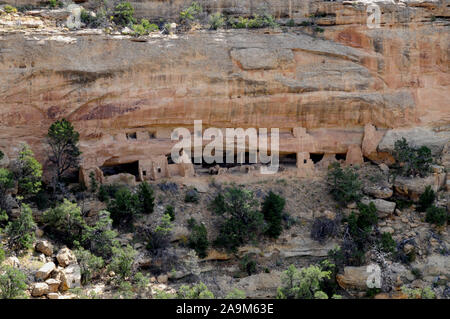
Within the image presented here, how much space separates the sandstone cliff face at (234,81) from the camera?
3562cm

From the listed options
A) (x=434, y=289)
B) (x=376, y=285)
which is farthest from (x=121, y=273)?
(x=434, y=289)

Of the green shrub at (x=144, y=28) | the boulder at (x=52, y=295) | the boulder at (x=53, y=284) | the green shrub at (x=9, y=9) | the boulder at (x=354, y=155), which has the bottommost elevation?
the boulder at (x=52, y=295)

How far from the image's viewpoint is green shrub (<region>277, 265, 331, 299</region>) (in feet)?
99.9

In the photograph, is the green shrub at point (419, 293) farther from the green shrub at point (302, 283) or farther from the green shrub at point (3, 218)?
the green shrub at point (3, 218)

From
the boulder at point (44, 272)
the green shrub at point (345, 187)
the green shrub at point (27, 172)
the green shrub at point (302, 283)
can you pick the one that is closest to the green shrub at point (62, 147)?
the green shrub at point (27, 172)

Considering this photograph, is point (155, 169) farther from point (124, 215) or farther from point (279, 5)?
point (279, 5)

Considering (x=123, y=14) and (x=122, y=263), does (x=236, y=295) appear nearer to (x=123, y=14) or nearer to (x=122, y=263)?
(x=122, y=263)

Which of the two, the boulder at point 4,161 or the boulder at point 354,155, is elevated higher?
the boulder at point 4,161

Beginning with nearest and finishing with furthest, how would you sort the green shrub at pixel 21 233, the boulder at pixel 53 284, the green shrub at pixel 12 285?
1. the green shrub at pixel 12 285
2. the boulder at pixel 53 284
3. the green shrub at pixel 21 233

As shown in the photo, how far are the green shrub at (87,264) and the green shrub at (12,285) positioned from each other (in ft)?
10.1

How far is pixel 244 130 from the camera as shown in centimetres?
3878

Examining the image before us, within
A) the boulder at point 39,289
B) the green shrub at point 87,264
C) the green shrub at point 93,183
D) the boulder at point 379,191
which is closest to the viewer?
the boulder at point 39,289

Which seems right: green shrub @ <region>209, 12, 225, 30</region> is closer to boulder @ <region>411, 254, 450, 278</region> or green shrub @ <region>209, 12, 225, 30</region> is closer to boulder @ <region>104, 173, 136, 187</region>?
boulder @ <region>104, 173, 136, 187</region>

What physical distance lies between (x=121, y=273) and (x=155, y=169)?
24.6 ft
